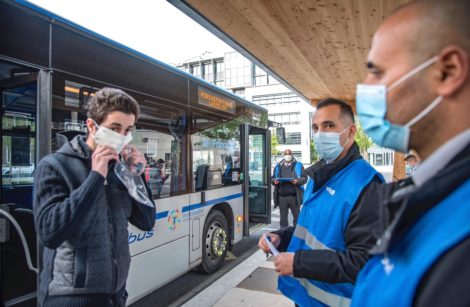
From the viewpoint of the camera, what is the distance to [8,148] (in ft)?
10.5

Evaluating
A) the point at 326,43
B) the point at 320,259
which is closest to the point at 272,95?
the point at 326,43

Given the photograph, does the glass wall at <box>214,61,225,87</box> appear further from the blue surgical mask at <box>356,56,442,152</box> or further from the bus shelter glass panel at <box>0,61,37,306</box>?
the blue surgical mask at <box>356,56,442,152</box>

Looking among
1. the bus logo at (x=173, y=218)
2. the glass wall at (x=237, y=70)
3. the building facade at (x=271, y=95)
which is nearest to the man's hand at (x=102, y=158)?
the bus logo at (x=173, y=218)

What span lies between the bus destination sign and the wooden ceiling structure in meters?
0.87

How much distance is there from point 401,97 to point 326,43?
13.0ft

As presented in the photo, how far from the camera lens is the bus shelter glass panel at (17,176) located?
10.4 feet

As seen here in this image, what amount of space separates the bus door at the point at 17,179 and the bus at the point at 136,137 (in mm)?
11

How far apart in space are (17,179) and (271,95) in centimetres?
5052

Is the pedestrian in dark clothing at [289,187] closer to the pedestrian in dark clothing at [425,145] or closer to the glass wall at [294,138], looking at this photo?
the pedestrian in dark clothing at [425,145]

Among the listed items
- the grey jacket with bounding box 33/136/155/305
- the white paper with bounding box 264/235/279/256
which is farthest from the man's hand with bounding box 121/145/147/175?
the white paper with bounding box 264/235/279/256

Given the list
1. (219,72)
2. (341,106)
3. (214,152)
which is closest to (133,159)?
(341,106)

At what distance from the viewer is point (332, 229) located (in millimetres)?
1728

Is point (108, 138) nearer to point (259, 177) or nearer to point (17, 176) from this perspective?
point (17, 176)

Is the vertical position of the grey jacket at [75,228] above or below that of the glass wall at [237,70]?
below
